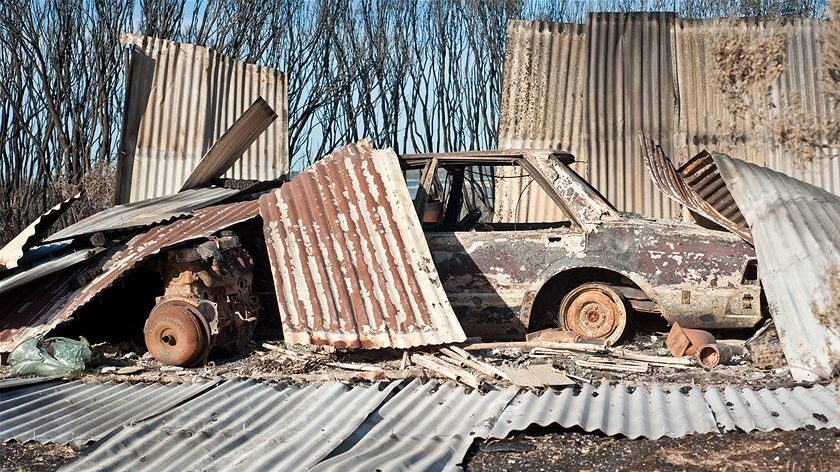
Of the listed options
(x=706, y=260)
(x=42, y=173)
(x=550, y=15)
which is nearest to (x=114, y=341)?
(x=706, y=260)

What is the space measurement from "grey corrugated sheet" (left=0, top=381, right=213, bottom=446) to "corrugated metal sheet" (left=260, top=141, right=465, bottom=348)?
1105 mm

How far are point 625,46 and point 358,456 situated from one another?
411 inches

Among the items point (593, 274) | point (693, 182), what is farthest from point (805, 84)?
point (593, 274)

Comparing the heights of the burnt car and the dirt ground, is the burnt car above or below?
above

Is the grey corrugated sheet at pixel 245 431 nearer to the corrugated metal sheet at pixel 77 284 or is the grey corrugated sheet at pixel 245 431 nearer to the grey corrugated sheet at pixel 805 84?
the corrugated metal sheet at pixel 77 284

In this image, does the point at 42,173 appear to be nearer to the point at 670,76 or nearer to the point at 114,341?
the point at 114,341

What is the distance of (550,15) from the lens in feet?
63.8

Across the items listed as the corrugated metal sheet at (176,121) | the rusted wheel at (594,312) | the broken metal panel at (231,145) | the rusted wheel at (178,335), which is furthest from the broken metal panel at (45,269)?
the corrugated metal sheet at (176,121)

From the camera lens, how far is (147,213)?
8391 mm

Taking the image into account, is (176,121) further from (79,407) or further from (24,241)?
(79,407)

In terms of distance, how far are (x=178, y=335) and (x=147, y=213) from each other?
1.94 metres

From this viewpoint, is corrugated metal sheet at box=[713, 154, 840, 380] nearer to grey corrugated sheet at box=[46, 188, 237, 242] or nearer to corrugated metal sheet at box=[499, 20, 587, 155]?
grey corrugated sheet at box=[46, 188, 237, 242]

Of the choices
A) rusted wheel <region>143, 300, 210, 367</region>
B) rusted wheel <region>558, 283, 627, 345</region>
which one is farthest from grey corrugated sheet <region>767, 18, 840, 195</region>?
rusted wheel <region>143, 300, 210, 367</region>

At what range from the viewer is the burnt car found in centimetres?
722
